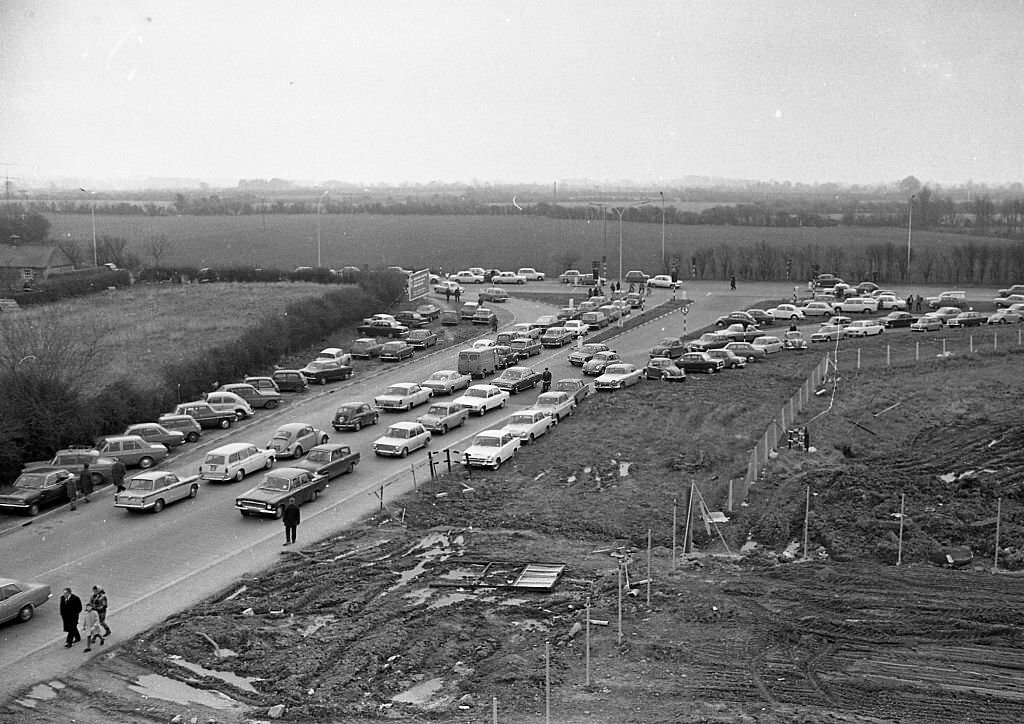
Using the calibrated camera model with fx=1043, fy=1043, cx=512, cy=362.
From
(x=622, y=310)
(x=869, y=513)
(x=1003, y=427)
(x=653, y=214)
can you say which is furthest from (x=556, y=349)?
(x=653, y=214)

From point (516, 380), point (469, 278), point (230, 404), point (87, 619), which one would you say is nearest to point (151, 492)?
point (87, 619)

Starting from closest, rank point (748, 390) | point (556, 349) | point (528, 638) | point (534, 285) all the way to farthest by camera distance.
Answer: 1. point (528, 638)
2. point (748, 390)
3. point (556, 349)
4. point (534, 285)

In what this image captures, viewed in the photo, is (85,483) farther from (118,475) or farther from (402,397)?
(402,397)

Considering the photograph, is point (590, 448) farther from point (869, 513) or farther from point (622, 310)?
point (622, 310)

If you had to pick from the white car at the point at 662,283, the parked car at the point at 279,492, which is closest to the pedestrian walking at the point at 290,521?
the parked car at the point at 279,492

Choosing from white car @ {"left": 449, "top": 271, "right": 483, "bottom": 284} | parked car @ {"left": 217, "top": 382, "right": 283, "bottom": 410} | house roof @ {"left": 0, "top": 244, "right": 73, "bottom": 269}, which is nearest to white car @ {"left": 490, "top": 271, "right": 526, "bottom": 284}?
white car @ {"left": 449, "top": 271, "right": 483, "bottom": 284}

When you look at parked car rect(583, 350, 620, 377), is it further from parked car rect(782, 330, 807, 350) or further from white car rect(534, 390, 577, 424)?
parked car rect(782, 330, 807, 350)

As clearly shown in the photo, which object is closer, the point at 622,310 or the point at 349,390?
the point at 349,390

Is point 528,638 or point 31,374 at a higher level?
point 31,374
